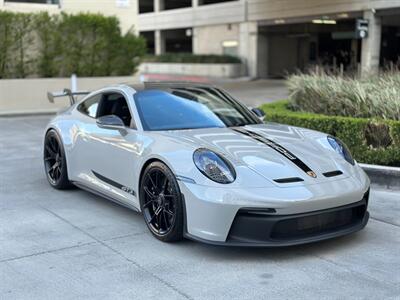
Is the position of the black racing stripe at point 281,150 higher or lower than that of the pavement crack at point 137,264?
higher

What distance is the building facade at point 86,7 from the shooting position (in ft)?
52.1

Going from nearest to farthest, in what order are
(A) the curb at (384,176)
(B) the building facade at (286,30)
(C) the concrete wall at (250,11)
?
(A) the curb at (384,176), (B) the building facade at (286,30), (C) the concrete wall at (250,11)

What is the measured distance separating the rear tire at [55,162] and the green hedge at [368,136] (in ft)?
11.9

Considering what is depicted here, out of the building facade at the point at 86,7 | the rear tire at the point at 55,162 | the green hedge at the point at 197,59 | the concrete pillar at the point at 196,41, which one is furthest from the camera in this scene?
the concrete pillar at the point at 196,41

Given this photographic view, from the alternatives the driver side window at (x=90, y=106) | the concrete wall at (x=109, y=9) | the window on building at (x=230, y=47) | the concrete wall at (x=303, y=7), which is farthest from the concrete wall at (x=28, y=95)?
the window on building at (x=230, y=47)

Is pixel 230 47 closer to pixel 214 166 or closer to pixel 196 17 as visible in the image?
pixel 196 17

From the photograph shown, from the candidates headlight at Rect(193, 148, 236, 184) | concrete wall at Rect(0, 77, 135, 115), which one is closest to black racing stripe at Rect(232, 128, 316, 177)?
headlight at Rect(193, 148, 236, 184)

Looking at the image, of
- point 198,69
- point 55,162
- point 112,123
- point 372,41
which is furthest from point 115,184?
point 198,69

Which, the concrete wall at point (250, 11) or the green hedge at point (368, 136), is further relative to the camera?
the concrete wall at point (250, 11)

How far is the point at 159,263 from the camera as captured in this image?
13.9 ft

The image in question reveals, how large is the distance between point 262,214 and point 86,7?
46.3 feet

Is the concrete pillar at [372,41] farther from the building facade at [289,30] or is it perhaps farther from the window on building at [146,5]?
the window on building at [146,5]

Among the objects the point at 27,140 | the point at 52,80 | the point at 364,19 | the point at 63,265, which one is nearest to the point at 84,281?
the point at 63,265

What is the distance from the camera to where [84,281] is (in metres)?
3.91
